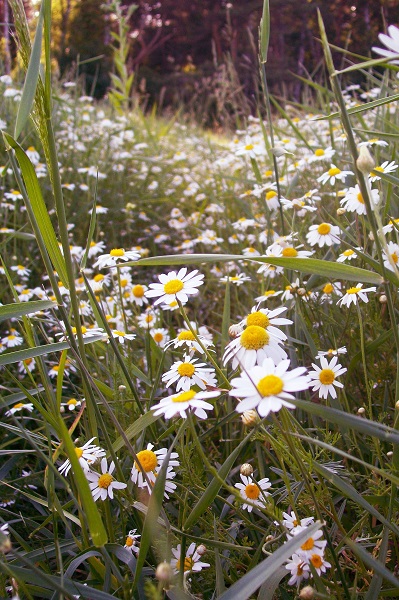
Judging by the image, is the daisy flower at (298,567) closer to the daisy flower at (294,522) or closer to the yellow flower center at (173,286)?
the daisy flower at (294,522)

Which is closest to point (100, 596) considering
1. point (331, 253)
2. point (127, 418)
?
point (127, 418)

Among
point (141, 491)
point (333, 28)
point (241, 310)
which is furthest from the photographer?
point (333, 28)

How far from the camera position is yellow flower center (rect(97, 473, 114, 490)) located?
25.8 inches

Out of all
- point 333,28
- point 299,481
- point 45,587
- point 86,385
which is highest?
point 333,28

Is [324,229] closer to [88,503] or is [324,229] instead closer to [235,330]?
[235,330]

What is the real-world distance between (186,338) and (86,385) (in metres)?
0.21

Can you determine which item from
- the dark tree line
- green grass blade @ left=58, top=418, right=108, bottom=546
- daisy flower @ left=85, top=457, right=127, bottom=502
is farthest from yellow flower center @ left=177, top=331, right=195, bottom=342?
the dark tree line

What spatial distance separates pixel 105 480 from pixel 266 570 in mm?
279

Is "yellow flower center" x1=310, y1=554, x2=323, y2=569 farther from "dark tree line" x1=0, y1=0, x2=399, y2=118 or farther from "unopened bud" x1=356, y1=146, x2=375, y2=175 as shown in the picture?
"dark tree line" x1=0, y1=0, x2=399, y2=118

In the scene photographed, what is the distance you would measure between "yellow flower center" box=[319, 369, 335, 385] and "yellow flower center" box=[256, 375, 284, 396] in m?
0.25

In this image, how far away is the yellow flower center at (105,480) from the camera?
25.8 inches

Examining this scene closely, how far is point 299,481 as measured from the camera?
621mm

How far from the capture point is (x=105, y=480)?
25.9 inches

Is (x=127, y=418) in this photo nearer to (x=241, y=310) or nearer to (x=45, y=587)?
(x=45, y=587)
